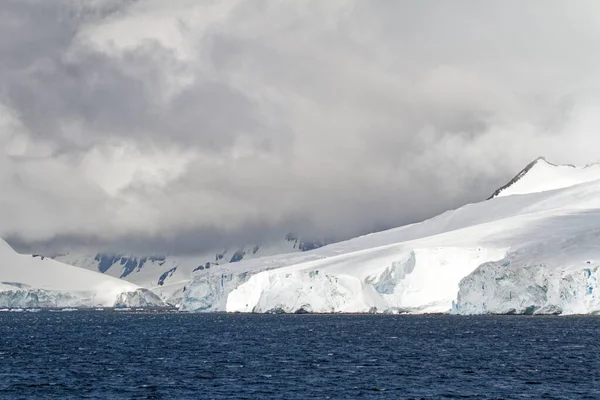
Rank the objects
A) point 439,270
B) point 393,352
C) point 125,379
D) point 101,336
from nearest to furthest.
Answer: point 125,379, point 393,352, point 101,336, point 439,270

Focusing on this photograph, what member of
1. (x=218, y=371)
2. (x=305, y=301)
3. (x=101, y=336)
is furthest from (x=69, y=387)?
(x=305, y=301)

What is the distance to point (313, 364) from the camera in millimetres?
82000

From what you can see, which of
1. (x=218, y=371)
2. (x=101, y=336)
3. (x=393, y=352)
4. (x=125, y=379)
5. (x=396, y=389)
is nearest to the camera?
(x=396, y=389)

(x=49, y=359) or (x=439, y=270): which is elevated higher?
(x=439, y=270)

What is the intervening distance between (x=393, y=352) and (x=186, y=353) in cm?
2244

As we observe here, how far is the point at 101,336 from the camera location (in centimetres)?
13100

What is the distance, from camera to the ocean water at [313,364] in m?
63.5

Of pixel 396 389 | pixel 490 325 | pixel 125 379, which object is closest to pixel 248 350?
pixel 125 379

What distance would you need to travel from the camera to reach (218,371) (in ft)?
251

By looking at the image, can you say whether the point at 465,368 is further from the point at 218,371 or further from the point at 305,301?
the point at 305,301

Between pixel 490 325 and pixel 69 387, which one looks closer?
pixel 69 387

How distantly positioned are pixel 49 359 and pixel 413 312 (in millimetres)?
109128

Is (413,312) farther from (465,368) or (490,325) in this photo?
(465,368)

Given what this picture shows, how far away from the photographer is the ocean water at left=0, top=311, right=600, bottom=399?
63.5 metres
